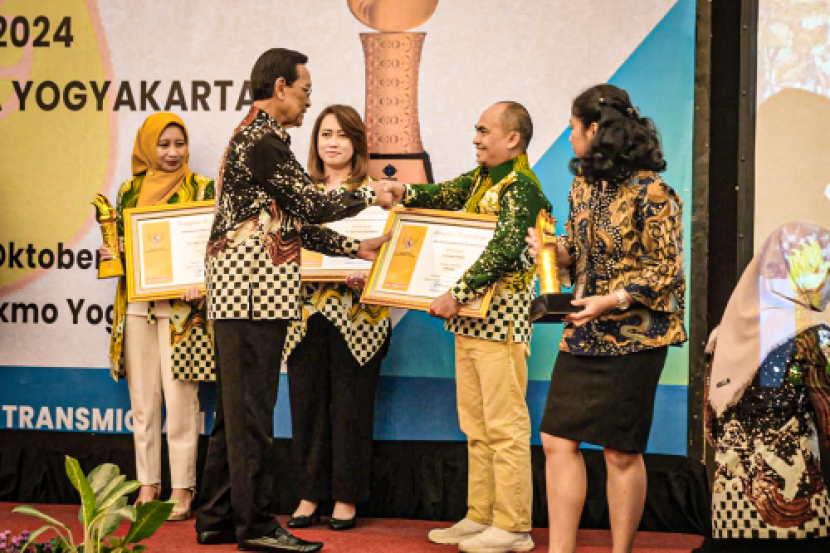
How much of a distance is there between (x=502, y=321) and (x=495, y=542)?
0.90 meters

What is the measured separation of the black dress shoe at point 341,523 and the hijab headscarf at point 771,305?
6.24 feet

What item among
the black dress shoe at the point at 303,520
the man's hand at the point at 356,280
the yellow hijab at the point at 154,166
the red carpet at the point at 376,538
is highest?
the yellow hijab at the point at 154,166

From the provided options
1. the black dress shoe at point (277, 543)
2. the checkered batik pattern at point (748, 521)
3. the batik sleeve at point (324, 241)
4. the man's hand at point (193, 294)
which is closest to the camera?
the checkered batik pattern at point (748, 521)

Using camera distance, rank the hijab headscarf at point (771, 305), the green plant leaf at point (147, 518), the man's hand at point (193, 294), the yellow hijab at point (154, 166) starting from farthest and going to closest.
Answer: the yellow hijab at point (154, 166)
the man's hand at point (193, 294)
the hijab headscarf at point (771, 305)
the green plant leaf at point (147, 518)

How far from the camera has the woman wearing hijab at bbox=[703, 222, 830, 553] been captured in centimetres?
310

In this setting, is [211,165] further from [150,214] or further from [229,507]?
[229,507]

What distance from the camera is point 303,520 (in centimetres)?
471

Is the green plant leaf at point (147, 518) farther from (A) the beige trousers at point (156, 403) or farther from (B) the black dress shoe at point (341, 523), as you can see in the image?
(A) the beige trousers at point (156, 403)

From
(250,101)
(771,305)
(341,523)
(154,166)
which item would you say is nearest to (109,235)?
(154,166)

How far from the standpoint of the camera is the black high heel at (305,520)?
469 centimetres

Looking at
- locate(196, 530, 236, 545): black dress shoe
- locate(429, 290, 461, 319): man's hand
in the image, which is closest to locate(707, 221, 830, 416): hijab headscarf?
locate(429, 290, 461, 319): man's hand

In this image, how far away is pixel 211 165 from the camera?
531cm

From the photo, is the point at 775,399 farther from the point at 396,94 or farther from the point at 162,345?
the point at 162,345

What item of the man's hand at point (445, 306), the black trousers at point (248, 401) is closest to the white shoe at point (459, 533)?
the black trousers at point (248, 401)
